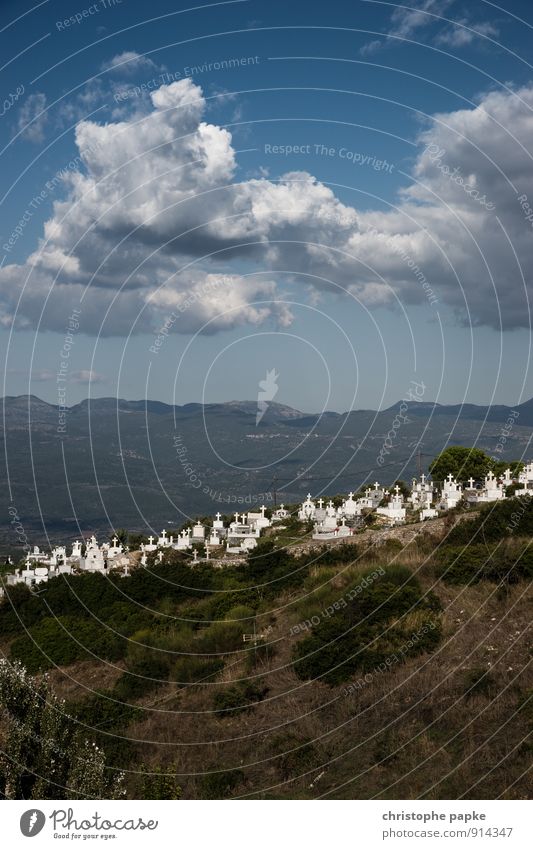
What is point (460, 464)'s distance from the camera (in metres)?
57.0

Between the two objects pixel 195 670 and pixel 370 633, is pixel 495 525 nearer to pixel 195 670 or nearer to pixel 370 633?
pixel 370 633

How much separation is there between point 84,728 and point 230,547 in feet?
72.3

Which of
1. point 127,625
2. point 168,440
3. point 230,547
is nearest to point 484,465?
point 230,547

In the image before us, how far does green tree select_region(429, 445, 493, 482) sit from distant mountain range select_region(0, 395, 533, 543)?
2060 cm

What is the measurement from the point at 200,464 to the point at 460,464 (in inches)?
2627

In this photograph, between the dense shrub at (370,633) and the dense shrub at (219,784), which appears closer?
the dense shrub at (219,784)

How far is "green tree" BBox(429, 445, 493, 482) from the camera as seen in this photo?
5425cm

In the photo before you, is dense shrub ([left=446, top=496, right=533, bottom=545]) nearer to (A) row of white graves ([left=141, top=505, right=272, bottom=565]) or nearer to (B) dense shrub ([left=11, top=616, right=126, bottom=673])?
(A) row of white graves ([left=141, top=505, right=272, bottom=565])

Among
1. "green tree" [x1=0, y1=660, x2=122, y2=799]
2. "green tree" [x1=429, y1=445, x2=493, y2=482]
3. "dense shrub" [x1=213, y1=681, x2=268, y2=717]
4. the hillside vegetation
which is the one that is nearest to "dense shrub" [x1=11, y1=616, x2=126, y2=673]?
the hillside vegetation

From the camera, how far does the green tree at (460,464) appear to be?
54.2 m

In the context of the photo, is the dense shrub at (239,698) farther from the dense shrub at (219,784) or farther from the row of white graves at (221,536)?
the row of white graves at (221,536)

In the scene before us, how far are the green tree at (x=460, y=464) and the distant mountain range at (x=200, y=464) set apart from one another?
2060 centimetres

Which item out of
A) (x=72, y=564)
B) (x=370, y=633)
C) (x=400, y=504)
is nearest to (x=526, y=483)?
(x=400, y=504)

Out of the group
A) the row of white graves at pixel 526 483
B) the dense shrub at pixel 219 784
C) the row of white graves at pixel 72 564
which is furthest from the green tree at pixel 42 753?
the row of white graves at pixel 526 483
